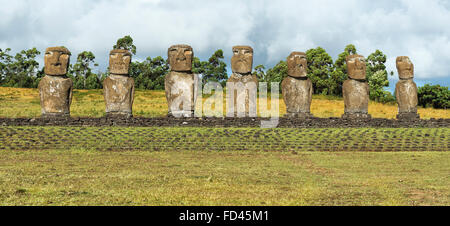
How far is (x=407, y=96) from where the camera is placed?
17734 millimetres

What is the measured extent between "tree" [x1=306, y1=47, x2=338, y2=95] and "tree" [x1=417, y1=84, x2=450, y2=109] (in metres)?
7.65

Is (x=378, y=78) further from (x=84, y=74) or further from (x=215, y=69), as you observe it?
(x=84, y=74)

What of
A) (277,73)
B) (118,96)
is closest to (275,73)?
(277,73)

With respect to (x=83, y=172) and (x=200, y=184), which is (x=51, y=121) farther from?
(x=200, y=184)

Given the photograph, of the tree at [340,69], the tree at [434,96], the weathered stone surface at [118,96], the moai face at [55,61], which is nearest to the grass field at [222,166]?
the weathered stone surface at [118,96]

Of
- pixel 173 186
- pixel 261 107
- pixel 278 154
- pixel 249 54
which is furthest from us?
pixel 261 107

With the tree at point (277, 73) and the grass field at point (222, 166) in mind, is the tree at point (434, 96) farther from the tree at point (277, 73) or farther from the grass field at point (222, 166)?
the grass field at point (222, 166)

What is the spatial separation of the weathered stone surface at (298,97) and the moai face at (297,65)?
0.79 ft

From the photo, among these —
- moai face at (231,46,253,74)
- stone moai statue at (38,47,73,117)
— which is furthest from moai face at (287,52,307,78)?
stone moai statue at (38,47,73,117)

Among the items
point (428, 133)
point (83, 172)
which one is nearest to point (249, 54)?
point (428, 133)

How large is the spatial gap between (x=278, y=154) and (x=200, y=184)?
4.86m

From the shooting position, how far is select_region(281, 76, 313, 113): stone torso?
1577cm

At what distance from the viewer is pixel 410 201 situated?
561 cm

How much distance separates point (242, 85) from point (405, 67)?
24.4 ft
